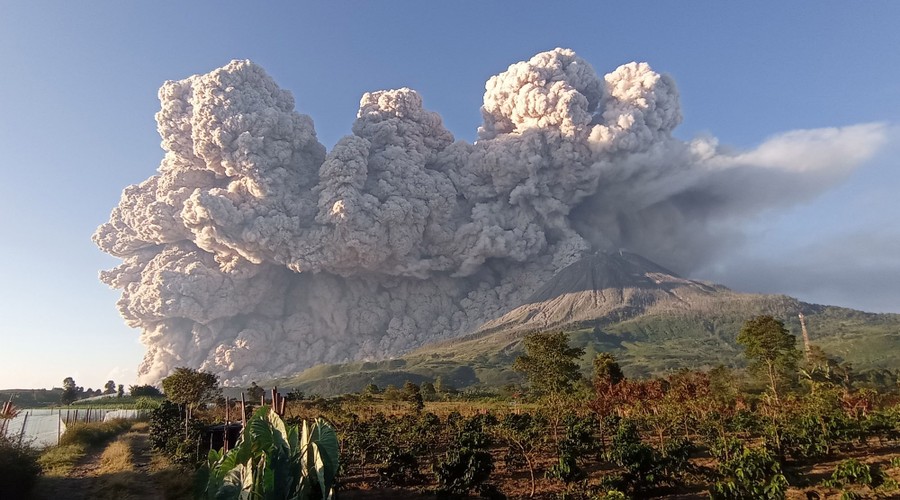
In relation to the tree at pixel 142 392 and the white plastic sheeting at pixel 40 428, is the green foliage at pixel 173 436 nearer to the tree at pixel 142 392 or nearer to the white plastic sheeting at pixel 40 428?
the white plastic sheeting at pixel 40 428

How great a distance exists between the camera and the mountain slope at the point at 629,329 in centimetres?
10538

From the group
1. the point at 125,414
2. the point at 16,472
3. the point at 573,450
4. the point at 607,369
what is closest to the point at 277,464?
the point at 16,472

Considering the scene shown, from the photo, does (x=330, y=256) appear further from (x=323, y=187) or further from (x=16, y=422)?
(x=16, y=422)

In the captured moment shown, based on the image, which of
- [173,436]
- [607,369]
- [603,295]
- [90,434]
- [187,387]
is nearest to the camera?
[173,436]

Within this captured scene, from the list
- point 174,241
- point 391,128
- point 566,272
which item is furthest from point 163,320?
point 566,272

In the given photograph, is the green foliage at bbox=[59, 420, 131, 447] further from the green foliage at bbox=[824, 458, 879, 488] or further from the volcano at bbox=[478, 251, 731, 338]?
the volcano at bbox=[478, 251, 731, 338]

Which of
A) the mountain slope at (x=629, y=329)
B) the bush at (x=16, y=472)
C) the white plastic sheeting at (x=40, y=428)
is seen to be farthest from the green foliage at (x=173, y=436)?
the mountain slope at (x=629, y=329)

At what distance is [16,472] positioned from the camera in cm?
1539

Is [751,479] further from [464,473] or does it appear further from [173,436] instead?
[173,436]

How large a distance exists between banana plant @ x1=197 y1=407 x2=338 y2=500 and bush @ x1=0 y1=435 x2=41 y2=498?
1068 centimetres

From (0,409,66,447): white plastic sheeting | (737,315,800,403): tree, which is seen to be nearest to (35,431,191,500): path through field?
(0,409,66,447): white plastic sheeting

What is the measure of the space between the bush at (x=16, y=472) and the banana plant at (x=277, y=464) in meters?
10.7

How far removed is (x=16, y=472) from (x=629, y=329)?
5493 inches

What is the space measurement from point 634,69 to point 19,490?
14049cm
